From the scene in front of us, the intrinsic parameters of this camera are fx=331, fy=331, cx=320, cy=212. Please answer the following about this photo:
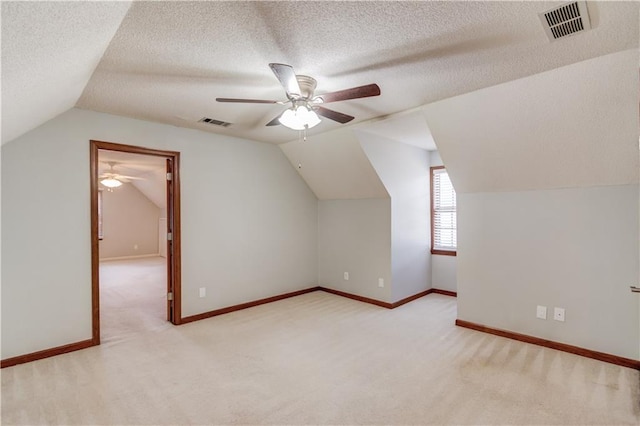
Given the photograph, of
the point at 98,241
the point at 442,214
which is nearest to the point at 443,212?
the point at 442,214

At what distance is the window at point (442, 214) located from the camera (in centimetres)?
514

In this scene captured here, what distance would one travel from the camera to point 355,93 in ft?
7.23

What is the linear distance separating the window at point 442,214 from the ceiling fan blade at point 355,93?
332cm

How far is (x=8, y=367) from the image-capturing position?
2.79 m

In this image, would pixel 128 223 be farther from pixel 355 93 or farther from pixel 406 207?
pixel 355 93

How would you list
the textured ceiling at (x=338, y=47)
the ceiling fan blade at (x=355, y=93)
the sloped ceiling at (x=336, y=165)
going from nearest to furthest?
the textured ceiling at (x=338, y=47) → the ceiling fan blade at (x=355, y=93) → the sloped ceiling at (x=336, y=165)

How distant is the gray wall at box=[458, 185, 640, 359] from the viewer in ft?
9.32

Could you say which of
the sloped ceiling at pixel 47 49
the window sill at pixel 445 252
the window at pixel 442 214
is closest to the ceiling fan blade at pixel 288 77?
the sloped ceiling at pixel 47 49

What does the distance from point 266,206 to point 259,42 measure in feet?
9.79

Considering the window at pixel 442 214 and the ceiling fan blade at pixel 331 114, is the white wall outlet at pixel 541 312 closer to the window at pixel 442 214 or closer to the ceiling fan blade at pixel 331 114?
the window at pixel 442 214

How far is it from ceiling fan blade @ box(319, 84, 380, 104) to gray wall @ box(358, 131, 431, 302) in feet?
5.84

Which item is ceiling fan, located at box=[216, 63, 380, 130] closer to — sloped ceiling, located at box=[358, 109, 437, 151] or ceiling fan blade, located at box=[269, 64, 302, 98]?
ceiling fan blade, located at box=[269, 64, 302, 98]

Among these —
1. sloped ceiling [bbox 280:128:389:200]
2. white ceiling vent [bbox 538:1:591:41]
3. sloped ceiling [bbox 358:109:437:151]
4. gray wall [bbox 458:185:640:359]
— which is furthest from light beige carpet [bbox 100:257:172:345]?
white ceiling vent [bbox 538:1:591:41]

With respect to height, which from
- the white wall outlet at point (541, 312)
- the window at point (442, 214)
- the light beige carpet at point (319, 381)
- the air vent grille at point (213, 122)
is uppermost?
the air vent grille at point (213, 122)
